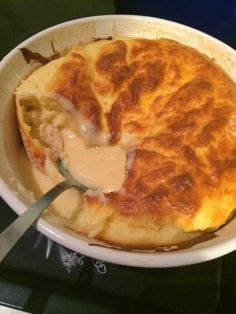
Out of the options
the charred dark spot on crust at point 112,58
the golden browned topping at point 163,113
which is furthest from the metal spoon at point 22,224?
the charred dark spot on crust at point 112,58

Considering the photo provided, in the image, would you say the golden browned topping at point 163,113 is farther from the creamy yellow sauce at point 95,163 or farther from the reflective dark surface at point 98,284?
the reflective dark surface at point 98,284

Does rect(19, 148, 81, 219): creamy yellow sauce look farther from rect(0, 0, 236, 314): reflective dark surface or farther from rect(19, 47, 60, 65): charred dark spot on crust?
rect(19, 47, 60, 65): charred dark spot on crust

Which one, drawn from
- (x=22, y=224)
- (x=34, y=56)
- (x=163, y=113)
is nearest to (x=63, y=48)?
(x=34, y=56)

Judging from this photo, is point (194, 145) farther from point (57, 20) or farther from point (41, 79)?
point (57, 20)

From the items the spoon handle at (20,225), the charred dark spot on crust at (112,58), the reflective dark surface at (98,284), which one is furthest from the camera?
the charred dark spot on crust at (112,58)

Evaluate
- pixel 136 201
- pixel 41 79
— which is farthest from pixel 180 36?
pixel 136 201

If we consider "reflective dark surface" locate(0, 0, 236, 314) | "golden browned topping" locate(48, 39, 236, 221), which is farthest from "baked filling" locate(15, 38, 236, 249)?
"reflective dark surface" locate(0, 0, 236, 314)
